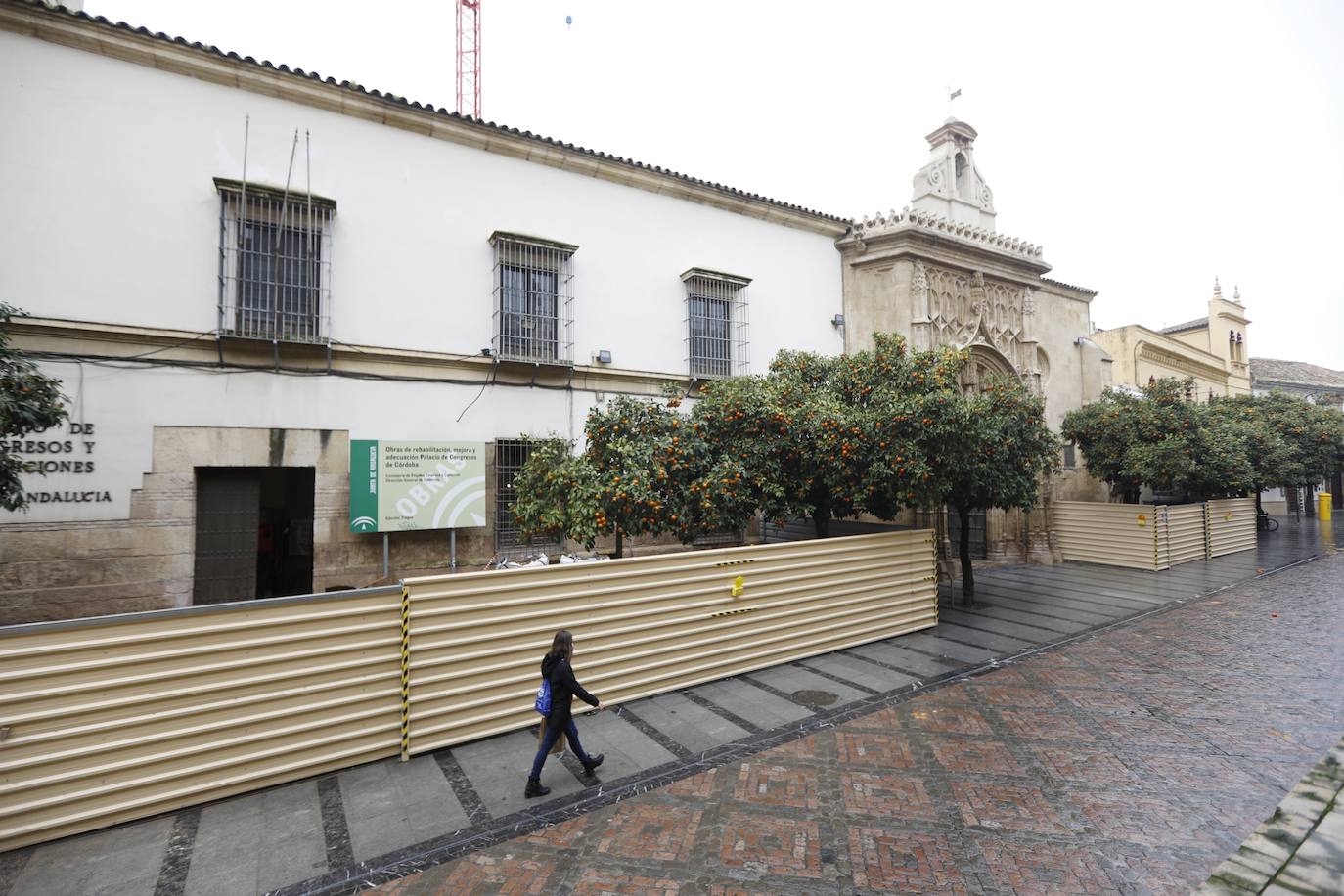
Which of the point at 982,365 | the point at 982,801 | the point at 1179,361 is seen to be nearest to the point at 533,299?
the point at 982,801

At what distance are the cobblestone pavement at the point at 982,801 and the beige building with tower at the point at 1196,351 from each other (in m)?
25.1

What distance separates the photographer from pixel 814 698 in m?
6.96

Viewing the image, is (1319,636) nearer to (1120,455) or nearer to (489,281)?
(1120,455)

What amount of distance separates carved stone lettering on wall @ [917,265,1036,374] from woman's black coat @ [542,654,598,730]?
14.6 meters

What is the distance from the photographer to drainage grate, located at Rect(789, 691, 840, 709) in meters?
6.78

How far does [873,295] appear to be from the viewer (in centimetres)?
1642

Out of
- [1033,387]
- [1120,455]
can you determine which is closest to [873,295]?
[1033,387]

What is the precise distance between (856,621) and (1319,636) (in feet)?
23.5

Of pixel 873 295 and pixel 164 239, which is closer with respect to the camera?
pixel 164 239

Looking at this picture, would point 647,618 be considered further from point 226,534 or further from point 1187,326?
point 1187,326

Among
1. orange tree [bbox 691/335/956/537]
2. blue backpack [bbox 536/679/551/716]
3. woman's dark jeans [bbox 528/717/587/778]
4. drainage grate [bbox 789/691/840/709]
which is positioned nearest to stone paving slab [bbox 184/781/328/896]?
woman's dark jeans [bbox 528/717/587/778]

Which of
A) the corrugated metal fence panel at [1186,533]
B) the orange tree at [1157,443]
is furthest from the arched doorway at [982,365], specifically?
the corrugated metal fence panel at [1186,533]

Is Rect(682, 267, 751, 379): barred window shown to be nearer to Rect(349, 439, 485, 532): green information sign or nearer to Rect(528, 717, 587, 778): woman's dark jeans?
Rect(349, 439, 485, 532): green information sign

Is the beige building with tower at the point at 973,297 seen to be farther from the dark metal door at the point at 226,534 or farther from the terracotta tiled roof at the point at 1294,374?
the terracotta tiled roof at the point at 1294,374
